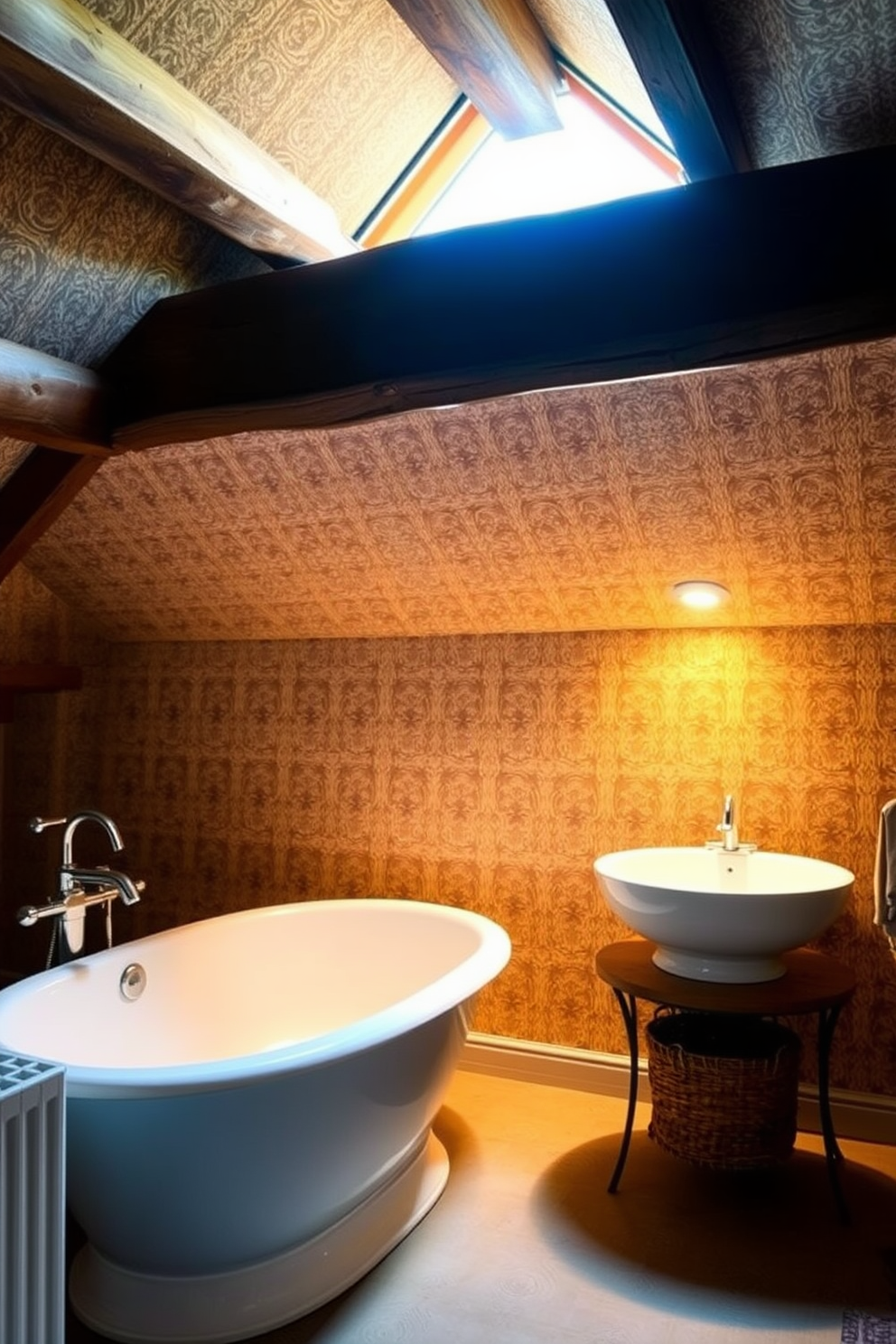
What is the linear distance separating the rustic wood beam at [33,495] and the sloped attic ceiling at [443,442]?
82mm

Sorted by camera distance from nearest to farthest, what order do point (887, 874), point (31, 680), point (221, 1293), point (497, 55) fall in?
point (221, 1293) < point (497, 55) < point (887, 874) < point (31, 680)

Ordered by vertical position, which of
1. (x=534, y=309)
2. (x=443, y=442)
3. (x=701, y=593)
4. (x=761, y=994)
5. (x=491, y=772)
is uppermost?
(x=534, y=309)

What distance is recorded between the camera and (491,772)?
11.1ft

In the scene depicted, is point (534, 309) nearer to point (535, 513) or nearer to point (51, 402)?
point (535, 513)

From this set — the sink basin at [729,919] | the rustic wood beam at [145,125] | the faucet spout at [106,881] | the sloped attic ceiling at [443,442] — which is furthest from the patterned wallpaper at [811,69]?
the faucet spout at [106,881]

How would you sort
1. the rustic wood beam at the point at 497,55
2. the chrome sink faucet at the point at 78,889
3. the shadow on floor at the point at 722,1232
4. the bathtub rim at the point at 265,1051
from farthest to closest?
the chrome sink faucet at the point at 78,889 → the shadow on floor at the point at 722,1232 → the rustic wood beam at the point at 497,55 → the bathtub rim at the point at 265,1051

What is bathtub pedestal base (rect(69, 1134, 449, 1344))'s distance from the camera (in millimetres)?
1952

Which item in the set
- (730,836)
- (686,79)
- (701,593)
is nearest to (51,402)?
(686,79)

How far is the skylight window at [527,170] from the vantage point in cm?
249

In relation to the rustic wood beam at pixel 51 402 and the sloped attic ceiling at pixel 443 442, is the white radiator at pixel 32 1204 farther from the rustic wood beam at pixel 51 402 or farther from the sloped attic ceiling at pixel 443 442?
the sloped attic ceiling at pixel 443 442

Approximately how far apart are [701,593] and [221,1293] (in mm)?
2087

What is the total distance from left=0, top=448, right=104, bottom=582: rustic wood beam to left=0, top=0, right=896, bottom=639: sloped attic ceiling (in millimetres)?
82

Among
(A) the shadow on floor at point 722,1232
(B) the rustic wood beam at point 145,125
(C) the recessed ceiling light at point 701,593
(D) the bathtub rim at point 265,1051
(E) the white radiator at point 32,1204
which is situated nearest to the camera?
(E) the white radiator at point 32,1204

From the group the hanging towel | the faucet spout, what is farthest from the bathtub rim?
the hanging towel
